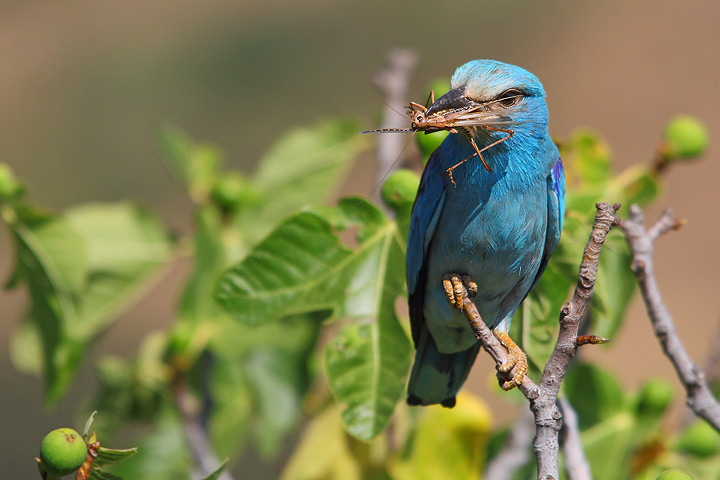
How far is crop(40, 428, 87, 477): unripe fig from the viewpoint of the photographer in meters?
1.64

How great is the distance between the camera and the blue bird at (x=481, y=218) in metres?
2.07

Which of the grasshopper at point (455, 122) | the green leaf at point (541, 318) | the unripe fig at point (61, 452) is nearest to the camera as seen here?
the unripe fig at point (61, 452)

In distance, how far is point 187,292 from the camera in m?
3.07

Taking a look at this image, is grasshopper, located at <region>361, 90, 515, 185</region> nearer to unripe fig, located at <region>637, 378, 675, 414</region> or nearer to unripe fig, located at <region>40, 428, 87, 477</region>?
unripe fig, located at <region>40, 428, 87, 477</region>

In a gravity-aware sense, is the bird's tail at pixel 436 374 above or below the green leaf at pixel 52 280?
below

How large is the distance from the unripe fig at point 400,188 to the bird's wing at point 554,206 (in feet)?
1.39

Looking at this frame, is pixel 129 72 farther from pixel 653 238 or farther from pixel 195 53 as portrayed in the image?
pixel 653 238

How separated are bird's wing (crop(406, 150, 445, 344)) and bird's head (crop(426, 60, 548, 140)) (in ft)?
0.78

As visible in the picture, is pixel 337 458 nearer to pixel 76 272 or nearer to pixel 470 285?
pixel 470 285

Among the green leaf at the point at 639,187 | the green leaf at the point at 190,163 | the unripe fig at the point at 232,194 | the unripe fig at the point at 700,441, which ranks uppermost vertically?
the green leaf at the point at 190,163

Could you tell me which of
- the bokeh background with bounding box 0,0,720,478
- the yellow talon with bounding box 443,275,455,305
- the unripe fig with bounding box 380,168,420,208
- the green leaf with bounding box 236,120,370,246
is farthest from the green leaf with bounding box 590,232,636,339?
the bokeh background with bounding box 0,0,720,478

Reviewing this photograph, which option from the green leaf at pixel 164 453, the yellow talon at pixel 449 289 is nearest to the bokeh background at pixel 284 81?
the green leaf at pixel 164 453

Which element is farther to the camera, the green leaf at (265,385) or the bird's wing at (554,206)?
the green leaf at (265,385)

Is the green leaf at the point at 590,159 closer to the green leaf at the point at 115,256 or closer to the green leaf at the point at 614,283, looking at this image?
the green leaf at the point at 614,283
